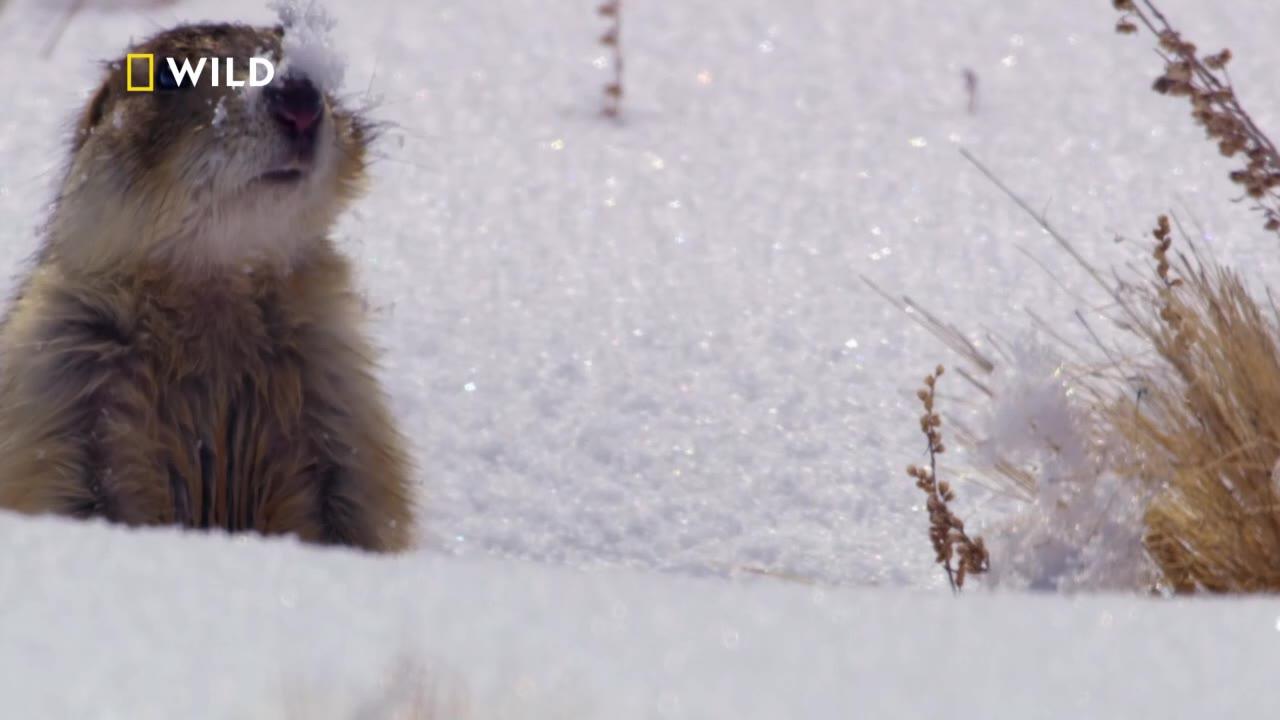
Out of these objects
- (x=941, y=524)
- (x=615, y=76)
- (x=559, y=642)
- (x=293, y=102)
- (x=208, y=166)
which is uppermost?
(x=615, y=76)

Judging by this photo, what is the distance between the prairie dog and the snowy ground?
0.24 meters

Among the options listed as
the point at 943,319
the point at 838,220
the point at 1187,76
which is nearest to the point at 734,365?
the point at 943,319

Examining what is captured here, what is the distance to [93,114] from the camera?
9.32 ft

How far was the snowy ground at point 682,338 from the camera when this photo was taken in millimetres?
1169

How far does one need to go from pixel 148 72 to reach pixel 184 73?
92 mm

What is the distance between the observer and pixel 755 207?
412cm

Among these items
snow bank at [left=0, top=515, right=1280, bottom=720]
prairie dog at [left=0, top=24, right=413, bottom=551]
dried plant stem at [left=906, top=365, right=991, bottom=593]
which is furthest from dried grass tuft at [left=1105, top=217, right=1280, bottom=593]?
prairie dog at [left=0, top=24, right=413, bottom=551]

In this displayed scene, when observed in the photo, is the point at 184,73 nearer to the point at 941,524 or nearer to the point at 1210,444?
the point at 941,524

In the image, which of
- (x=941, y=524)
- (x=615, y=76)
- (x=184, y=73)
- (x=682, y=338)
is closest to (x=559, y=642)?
(x=941, y=524)

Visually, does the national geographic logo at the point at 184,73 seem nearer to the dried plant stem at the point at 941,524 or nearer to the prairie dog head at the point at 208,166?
the prairie dog head at the point at 208,166

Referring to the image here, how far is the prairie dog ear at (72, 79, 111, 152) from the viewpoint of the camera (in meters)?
2.81

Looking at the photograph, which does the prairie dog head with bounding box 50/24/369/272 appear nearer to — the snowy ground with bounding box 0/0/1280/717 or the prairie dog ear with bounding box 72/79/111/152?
the prairie dog ear with bounding box 72/79/111/152

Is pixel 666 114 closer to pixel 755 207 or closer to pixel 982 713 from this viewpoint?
pixel 755 207

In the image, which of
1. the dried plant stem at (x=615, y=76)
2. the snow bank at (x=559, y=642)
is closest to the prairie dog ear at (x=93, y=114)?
the snow bank at (x=559, y=642)
